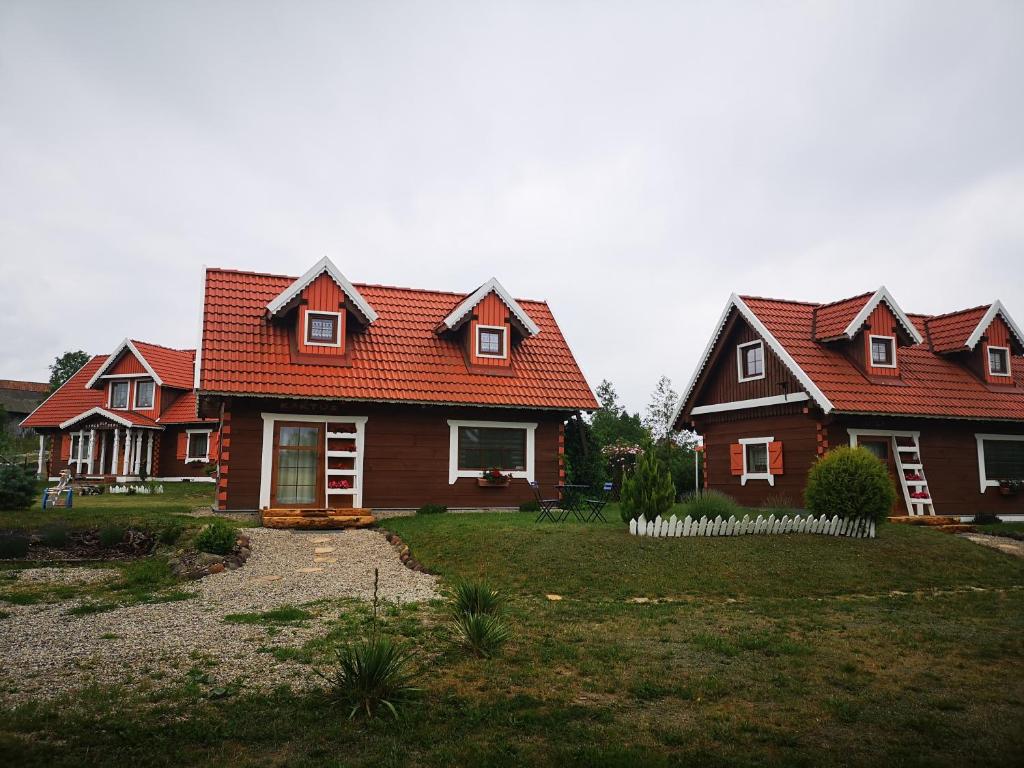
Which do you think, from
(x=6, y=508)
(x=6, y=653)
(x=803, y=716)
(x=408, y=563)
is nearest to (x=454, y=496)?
(x=408, y=563)

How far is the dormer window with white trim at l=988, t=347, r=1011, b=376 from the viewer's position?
2216cm

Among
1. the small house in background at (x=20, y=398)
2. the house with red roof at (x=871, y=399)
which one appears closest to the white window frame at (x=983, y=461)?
the house with red roof at (x=871, y=399)

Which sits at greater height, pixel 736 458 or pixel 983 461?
pixel 736 458

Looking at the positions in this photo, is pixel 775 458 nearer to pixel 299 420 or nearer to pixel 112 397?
pixel 299 420

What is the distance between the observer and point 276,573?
1116 centimetres

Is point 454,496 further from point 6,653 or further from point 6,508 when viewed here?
point 6,653

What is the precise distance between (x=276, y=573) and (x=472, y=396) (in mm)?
8675

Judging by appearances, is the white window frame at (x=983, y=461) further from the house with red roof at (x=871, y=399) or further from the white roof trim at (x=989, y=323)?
the white roof trim at (x=989, y=323)

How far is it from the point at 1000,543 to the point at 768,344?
7.52 meters

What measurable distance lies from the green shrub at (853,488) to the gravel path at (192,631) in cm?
851

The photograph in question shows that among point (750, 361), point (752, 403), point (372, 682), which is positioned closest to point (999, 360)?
point (750, 361)

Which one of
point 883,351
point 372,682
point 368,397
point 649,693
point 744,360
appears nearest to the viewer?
point 372,682

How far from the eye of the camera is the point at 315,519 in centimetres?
1583

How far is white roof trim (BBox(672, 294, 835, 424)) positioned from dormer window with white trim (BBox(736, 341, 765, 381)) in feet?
1.83
